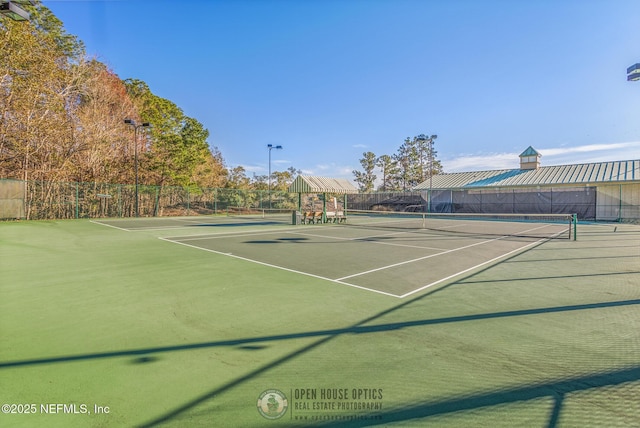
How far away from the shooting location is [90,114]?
25906 mm

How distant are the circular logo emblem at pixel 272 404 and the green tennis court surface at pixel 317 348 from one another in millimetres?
13

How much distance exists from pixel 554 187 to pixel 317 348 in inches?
1517

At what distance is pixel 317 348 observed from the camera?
3174 millimetres

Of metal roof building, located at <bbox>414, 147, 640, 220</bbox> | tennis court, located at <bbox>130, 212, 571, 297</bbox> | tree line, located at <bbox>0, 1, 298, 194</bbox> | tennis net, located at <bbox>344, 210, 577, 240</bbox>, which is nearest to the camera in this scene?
tennis court, located at <bbox>130, 212, 571, 297</bbox>

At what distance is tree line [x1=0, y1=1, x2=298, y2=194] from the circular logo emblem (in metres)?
19.9

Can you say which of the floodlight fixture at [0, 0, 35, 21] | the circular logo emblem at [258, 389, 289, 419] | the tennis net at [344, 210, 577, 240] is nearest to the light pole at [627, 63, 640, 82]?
the tennis net at [344, 210, 577, 240]

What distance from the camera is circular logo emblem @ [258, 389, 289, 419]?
2230 millimetres

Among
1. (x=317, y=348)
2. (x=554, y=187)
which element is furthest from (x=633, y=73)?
(x=554, y=187)

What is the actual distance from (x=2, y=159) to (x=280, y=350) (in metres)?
27.8

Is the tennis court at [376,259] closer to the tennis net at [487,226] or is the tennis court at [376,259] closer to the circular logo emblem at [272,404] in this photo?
the circular logo emblem at [272,404]

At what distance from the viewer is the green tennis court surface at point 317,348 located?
226 cm

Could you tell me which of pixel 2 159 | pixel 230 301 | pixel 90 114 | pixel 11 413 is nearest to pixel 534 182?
pixel 230 301

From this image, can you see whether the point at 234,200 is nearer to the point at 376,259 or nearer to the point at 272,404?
the point at 376,259

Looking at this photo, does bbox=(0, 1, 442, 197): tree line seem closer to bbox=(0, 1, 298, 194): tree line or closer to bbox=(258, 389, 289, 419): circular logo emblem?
bbox=(0, 1, 298, 194): tree line
